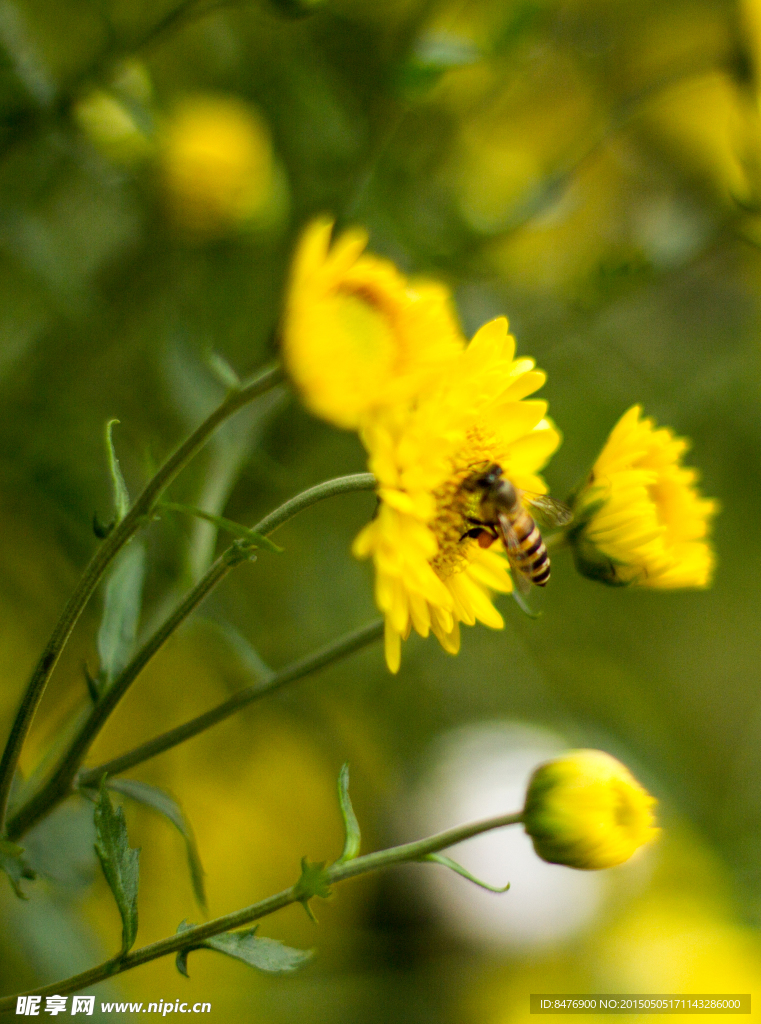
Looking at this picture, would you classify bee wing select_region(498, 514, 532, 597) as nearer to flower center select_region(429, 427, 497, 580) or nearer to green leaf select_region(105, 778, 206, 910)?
flower center select_region(429, 427, 497, 580)

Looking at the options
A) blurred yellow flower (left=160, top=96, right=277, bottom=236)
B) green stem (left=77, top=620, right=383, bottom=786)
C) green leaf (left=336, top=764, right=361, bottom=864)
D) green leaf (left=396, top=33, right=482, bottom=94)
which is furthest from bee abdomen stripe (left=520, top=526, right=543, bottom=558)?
blurred yellow flower (left=160, top=96, right=277, bottom=236)

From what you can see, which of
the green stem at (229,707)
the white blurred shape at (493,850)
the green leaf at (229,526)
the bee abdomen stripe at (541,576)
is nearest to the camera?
the green leaf at (229,526)

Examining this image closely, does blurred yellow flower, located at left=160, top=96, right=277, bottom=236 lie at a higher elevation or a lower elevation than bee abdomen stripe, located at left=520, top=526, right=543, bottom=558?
higher

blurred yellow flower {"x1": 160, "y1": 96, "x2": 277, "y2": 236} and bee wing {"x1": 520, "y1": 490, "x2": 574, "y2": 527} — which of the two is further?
blurred yellow flower {"x1": 160, "y1": 96, "x2": 277, "y2": 236}

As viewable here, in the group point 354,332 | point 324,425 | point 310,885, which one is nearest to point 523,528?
point 354,332

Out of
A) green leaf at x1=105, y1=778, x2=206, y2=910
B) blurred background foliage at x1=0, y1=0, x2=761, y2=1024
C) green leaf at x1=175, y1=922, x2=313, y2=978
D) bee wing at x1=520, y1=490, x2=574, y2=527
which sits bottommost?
green leaf at x1=175, y1=922, x2=313, y2=978

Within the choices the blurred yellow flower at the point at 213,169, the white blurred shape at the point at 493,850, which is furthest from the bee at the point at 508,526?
the white blurred shape at the point at 493,850

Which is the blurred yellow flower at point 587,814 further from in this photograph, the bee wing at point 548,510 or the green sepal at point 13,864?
the green sepal at point 13,864
